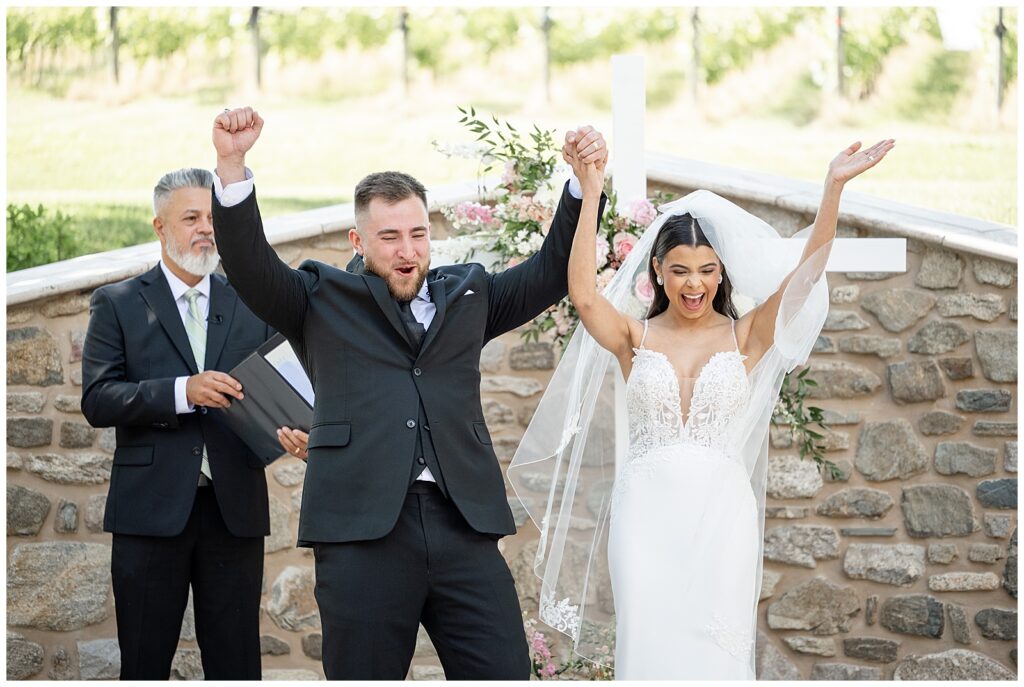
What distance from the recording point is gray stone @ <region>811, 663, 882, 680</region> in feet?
15.4

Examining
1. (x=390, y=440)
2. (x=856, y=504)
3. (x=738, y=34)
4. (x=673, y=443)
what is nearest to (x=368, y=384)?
(x=390, y=440)

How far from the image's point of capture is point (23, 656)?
4613 mm

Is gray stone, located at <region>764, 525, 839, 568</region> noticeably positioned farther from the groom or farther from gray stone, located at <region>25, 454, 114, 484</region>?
gray stone, located at <region>25, 454, 114, 484</region>

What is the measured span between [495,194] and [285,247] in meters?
1.01

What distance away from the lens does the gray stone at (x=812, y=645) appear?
4.71m

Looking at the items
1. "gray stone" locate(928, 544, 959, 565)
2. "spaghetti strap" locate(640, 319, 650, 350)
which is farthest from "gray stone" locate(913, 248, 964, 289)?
"spaghetti strap" locate(640, 319, 650, 350)

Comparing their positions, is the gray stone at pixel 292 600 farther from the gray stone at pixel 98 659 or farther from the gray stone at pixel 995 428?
the gray stone at pixel 995 428

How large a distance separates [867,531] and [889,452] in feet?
1.10

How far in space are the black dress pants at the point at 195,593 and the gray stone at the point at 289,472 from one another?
1.11 meters

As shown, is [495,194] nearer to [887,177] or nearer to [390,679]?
[390,679]

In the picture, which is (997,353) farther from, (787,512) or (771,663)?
(771,663)

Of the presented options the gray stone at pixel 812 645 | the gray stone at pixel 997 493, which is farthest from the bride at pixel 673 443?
the gray stone at pixel 997 493

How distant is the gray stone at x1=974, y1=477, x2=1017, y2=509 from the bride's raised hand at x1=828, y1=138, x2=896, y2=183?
212cm

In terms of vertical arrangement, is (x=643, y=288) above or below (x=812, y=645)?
above
